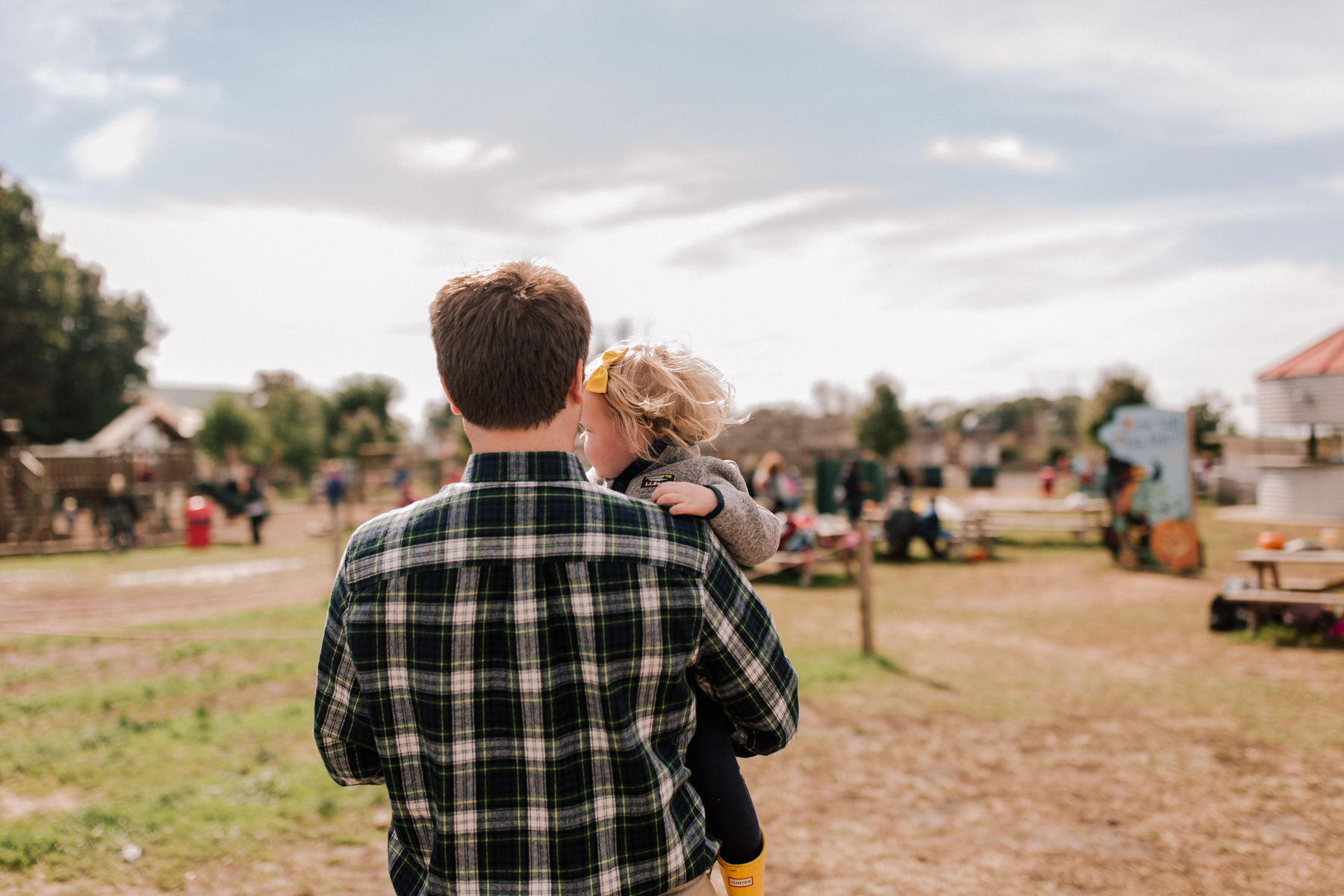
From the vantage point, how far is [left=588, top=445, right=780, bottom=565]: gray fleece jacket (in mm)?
1638

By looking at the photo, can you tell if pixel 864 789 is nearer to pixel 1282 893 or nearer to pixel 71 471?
pixel 1282 893

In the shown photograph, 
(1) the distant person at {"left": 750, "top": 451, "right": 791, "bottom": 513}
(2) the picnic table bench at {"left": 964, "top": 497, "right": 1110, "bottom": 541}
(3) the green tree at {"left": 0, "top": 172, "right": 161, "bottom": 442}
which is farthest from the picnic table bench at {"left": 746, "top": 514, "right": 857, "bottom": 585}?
(3) the green tree at {"left": 0, "top": 172, "right": 161, "bottom": 442}

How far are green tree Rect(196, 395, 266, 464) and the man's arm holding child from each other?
214ft

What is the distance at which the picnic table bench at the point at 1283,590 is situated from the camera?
849cm

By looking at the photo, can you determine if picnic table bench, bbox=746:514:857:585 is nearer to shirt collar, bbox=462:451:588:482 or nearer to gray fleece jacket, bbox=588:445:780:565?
gray fleece jacket, bbox=588:445:780:565

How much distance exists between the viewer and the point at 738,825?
171 cm

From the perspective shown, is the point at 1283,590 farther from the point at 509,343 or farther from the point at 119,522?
the point at 119,522

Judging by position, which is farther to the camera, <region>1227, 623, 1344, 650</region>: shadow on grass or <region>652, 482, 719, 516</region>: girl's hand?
<region>1227, 623, 1344, 650</region>: shadow on grass

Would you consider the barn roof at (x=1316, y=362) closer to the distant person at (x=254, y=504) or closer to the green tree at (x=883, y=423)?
the distant person at (x=254, y=504)

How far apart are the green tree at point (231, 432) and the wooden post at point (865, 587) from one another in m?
60.6

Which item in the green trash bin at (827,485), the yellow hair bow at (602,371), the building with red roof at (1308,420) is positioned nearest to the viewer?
the yellow hair bow at (602,371)

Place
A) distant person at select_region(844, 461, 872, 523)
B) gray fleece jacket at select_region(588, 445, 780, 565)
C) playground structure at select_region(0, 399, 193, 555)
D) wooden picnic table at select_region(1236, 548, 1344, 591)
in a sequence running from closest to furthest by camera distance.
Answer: gray fleece jacket at select_region(588, 445, 780, 565) < wooden picnic table at select_region(1236, 548, 1344, 591) < distant person at select_region(844, 461, 872, 523) < playground structure at select_region(0, 399, 193, 555)

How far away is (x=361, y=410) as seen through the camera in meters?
67.8

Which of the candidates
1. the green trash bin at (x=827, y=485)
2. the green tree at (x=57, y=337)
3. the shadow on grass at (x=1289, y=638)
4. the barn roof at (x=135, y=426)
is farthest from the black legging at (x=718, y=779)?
the green tree at (x=57, y=337)
